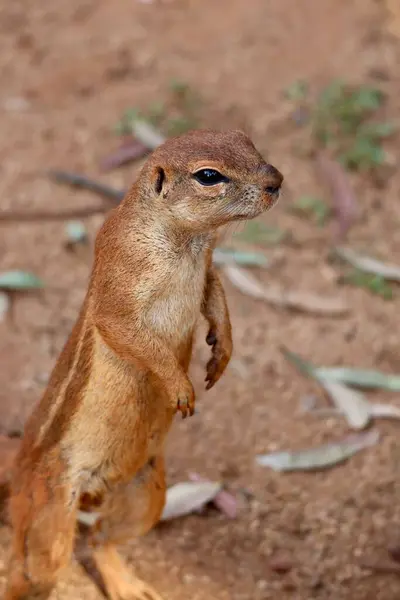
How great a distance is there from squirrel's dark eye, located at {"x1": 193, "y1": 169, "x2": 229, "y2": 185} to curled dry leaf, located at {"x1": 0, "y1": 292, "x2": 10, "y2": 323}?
2.33 metres

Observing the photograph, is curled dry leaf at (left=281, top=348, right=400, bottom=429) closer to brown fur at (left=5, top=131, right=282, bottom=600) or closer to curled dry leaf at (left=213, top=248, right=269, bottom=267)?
curled dry leaf at (left=213, top=248, right=269, bottom=267)

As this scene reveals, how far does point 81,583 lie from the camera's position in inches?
134

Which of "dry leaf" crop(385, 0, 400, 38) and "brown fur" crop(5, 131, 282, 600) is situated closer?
"brown fur" crop(5, 131, 282, 600)

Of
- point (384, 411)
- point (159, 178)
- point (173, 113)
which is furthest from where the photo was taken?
point (173, 113)

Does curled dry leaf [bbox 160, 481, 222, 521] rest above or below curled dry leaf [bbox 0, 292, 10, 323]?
below

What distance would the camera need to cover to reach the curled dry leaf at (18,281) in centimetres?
475

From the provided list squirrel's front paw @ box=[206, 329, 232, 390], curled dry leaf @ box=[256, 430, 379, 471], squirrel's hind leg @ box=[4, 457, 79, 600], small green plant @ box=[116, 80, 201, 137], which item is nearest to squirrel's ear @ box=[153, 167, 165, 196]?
squirrel's front paw @ box=[206, 329, 232, 390]

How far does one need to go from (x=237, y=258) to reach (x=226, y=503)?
1.71m

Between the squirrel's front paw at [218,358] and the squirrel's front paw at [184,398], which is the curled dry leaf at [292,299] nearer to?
the squirrel's front paw at [218,358]

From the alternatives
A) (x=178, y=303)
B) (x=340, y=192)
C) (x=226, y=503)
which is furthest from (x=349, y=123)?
(x=178, y=303)

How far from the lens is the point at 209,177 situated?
8.11 ft

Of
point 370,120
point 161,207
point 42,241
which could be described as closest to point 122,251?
point 161,207

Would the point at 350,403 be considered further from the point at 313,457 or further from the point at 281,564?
the point at 281,564

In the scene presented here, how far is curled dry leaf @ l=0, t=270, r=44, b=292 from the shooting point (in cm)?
475
